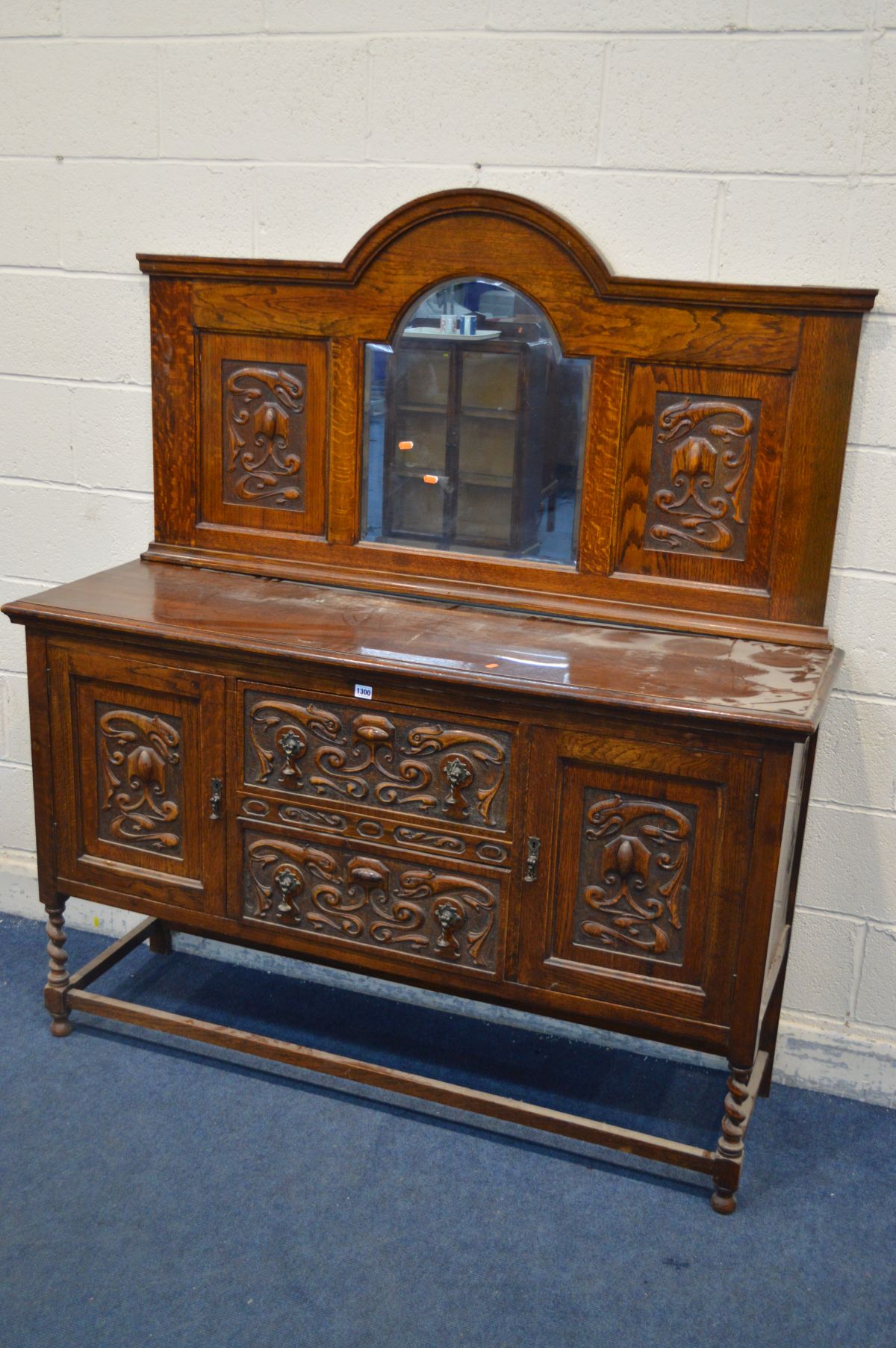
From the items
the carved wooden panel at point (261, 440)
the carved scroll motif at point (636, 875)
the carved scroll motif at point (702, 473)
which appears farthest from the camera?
the carved wooden panel at point (261, 440)

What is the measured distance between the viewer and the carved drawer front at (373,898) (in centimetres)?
220

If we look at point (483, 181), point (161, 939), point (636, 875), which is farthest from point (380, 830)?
point (483, 181)

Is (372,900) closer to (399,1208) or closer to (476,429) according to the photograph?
(399,1208)

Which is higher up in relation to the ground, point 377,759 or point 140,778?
point 377,759

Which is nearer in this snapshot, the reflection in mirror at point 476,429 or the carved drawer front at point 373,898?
the carved drawer front at point 373,898

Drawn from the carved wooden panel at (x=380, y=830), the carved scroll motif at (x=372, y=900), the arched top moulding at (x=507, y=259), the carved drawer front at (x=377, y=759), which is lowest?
the carved scroll motif at (x=372, y=900)

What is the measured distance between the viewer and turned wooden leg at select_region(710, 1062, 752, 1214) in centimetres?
214

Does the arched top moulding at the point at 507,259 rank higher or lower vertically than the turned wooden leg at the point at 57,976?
higher

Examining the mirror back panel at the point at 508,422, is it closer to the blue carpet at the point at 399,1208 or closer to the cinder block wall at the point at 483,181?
the cinder block wall at the point at 483,181

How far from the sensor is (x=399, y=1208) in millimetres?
2172

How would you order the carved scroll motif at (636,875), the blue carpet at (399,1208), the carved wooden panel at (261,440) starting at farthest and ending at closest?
the carved wooden panel at (261,440)
the carved scroll motif at (636,875)
the blue carpet at (399,1208)

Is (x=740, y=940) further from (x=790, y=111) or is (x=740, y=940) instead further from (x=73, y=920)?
(x=73, y=920)

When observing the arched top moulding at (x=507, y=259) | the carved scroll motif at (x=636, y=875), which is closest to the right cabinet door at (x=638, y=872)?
the carved scroll motif at (x=636, y=875)

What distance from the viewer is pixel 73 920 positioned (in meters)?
3.06
